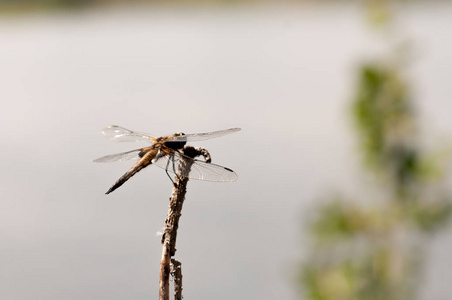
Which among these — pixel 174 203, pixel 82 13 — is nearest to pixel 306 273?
pixel 174 203

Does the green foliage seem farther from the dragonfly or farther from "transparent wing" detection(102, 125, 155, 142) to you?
the dragonfly

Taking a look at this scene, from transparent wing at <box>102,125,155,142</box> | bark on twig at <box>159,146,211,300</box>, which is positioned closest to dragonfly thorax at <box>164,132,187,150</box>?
bark on twig at <box>159,146,211,300</box>

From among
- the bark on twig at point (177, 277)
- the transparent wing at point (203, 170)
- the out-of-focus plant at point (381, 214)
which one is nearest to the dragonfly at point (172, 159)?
the transparent wing at point (203, 170)

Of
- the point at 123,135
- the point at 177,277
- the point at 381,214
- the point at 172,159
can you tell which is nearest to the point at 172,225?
the point at 177,277

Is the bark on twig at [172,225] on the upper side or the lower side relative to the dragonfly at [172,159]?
lower

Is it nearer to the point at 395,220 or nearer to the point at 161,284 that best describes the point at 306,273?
the point at 395,220

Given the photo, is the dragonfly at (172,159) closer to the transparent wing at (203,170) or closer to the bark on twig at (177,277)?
the transparent wing at (203,170)

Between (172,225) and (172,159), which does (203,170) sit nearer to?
(172,159)

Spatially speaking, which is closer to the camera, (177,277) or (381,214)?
(177,277)

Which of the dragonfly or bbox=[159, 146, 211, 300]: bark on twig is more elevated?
the dragonfly
